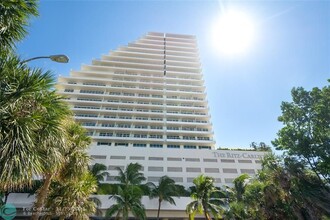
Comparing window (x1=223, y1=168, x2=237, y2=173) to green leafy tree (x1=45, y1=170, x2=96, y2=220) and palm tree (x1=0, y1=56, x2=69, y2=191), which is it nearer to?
green leafy tree (x1=45, y1=170, x2=96, y2=220)

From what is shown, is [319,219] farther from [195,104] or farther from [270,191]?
[195,104]

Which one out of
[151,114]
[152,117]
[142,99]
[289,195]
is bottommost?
[289,195]

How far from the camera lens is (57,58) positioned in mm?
7352

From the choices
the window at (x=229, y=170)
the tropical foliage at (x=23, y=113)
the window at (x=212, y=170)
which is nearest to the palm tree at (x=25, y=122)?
the tropical foliage at (x=23, y=113)

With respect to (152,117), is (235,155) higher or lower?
lower

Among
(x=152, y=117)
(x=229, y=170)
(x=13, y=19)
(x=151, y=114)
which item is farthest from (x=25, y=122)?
(x=152, y=117)

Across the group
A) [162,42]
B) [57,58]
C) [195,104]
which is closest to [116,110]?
[195,104]

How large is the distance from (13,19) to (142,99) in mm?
52163

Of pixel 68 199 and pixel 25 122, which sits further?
pixel 68 199

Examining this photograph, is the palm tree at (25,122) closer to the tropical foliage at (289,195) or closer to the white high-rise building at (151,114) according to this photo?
the tropical foliage at (289,195)

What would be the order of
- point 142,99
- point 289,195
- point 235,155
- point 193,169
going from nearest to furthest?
1. point 289,195
2. point 193,169
3. point 235,155
4. point 142,99

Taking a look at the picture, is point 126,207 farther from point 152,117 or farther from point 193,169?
point 152,117

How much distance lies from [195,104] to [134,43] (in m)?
36.6

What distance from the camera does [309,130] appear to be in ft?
66.3
